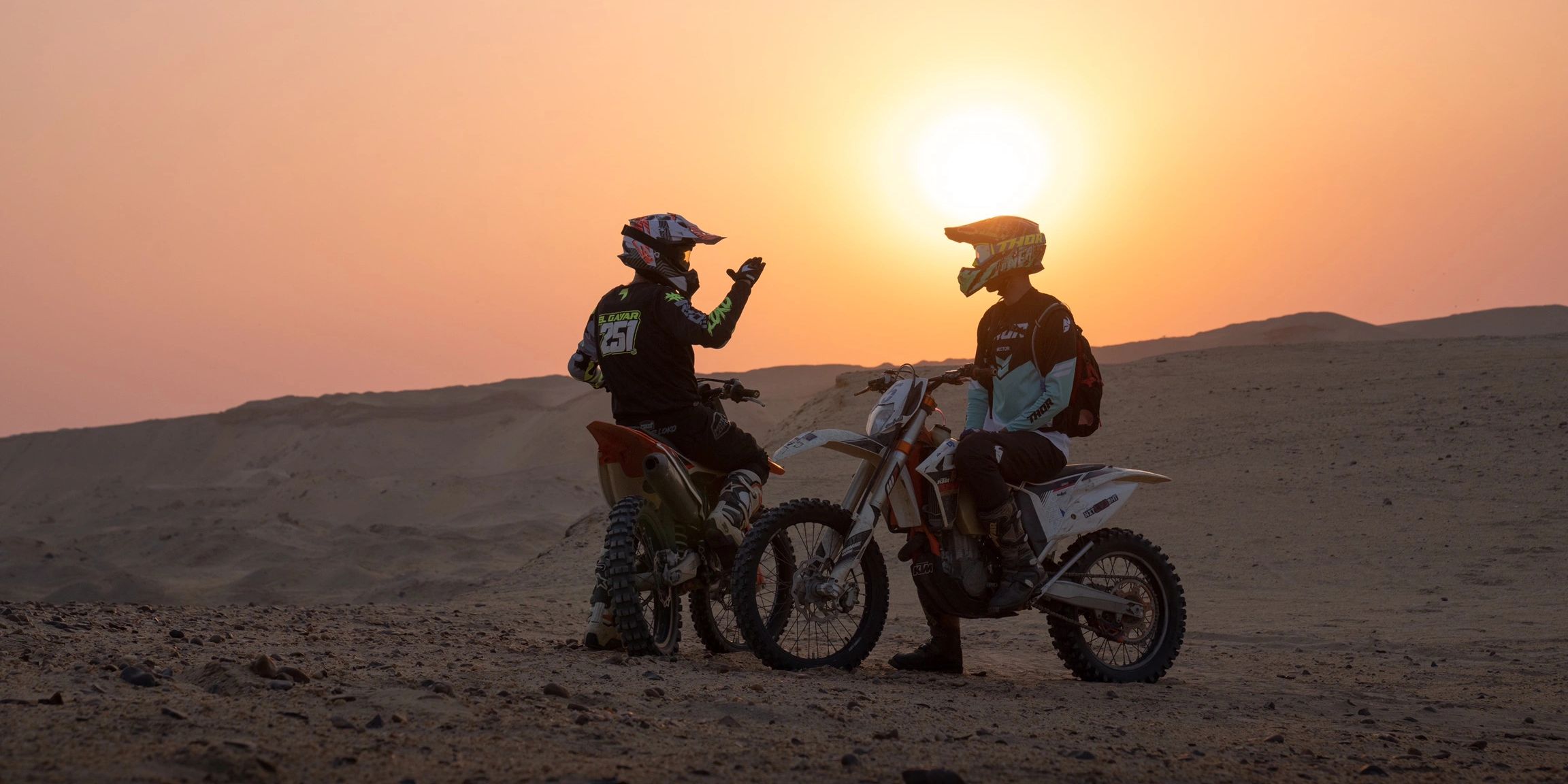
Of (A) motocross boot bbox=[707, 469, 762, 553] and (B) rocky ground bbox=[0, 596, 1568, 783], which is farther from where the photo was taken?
(A) motocross boot bbox=[707, 469, 762, 553]

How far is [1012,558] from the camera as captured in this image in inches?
269

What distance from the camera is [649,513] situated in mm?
6996

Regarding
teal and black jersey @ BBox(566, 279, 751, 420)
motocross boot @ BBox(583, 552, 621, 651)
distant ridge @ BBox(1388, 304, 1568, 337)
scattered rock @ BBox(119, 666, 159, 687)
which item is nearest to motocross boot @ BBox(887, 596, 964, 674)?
motocross boot @ BBox(583, 552, 621, 651)

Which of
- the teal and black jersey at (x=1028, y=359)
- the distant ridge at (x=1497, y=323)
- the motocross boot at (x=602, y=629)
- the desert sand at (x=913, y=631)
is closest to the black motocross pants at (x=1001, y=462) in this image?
the teal and black jersey at (x=1028, y=359)

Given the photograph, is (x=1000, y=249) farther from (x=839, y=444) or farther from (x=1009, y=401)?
(x=839, y=444)

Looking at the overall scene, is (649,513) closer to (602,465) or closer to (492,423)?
(602,465)

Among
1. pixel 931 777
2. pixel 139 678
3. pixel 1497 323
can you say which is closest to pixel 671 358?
pixel 139 678

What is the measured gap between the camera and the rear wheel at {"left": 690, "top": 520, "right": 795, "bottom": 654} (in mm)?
6723

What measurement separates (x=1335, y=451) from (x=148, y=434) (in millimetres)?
48924

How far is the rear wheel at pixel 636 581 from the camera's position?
264 inches

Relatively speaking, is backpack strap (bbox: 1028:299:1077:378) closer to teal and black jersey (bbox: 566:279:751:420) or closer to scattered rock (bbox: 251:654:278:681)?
teal and black jersey (bbox: 566:279:751:420)

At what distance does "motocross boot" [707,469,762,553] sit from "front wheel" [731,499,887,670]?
0.22 m

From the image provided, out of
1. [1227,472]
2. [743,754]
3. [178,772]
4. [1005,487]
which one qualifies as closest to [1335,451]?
[1227,472]

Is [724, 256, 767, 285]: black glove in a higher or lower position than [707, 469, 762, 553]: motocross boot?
higher
